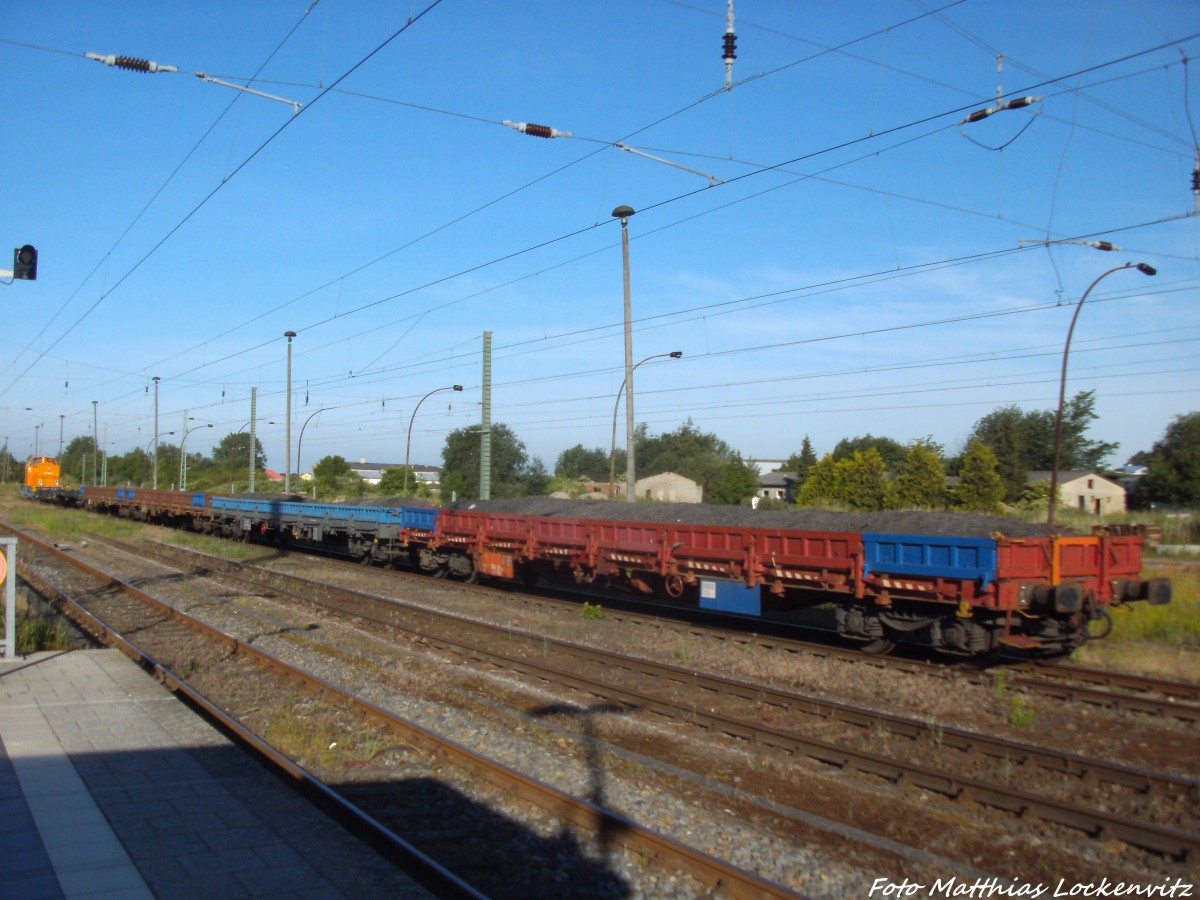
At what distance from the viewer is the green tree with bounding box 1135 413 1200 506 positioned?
43625 mm

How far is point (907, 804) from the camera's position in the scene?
6996 mm

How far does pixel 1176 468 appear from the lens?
4544 centimetres

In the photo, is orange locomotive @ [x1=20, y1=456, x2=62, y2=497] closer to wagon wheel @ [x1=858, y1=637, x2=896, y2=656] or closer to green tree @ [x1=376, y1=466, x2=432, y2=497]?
green tree @ [x1=376, y1=466, x2=432, y2=497]

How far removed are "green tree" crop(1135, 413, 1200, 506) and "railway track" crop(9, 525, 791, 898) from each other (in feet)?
148

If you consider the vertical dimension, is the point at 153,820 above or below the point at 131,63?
below

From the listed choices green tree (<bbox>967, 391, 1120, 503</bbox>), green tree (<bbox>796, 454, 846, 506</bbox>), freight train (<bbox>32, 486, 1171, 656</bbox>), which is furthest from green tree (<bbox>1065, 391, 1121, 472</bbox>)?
freight train (<bbox>32, 486, 1171, 656</bbox>)

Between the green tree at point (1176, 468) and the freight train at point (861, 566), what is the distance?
115 feet

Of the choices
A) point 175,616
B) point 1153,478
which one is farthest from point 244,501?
point 1153,478

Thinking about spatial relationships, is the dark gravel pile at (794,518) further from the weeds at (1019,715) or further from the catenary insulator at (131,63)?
the catenary insulator at (131,63)

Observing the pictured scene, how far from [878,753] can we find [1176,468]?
151 feet

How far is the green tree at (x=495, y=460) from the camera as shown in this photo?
6122 centimetres

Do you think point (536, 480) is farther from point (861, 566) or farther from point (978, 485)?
point (861, 566)

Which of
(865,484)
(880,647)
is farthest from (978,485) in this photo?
(880,647)

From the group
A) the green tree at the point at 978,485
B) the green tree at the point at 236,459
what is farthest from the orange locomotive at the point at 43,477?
the green tree at the point at 978,485
